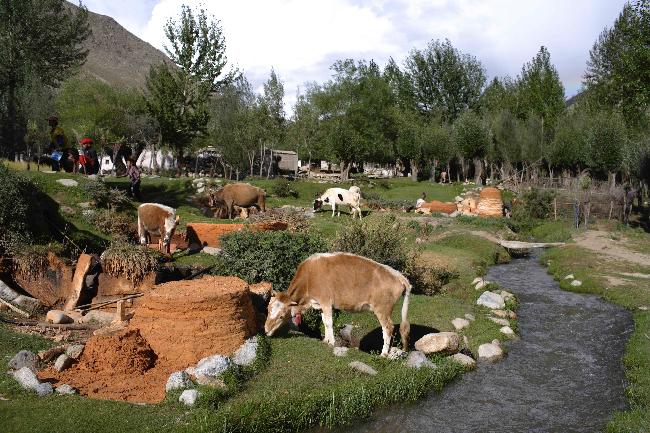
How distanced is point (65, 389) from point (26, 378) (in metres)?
0.72

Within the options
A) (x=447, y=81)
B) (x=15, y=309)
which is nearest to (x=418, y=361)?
(x=15, y=309)

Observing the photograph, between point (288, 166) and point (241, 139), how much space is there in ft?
74.7

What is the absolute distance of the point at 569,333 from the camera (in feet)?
57.3

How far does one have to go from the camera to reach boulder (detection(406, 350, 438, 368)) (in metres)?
13.1

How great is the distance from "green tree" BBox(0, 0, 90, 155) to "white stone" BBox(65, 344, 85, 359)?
27.9 metres

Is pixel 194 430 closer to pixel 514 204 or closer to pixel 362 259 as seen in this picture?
pixel 362 259

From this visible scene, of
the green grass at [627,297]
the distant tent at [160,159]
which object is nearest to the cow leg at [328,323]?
the green grass at [627,297]

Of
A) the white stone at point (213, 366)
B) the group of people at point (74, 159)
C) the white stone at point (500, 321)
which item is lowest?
the white stone at point (500, 321)

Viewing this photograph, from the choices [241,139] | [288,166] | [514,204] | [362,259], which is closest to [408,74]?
[288,166]

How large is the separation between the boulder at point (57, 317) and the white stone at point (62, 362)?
2.92 m

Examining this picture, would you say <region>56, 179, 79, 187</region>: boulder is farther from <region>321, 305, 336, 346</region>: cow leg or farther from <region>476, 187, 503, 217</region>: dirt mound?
<region>476, 187, 503, 217</region>: dirt mound

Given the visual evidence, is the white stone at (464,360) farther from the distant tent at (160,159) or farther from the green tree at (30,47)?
the distant tent at (160,159)

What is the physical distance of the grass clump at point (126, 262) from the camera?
15.9 m

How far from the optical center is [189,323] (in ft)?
40.8
